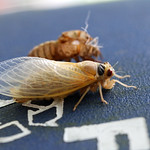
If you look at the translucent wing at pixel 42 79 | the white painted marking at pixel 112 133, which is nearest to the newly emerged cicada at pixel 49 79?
the translucent wing at pixel 42 79

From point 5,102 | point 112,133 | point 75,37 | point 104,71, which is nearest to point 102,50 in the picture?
point 75,37

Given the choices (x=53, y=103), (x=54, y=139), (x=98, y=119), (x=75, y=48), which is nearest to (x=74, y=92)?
(x=53, y=103)

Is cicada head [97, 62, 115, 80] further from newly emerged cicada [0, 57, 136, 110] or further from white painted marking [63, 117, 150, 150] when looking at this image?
white painted marking [63, 117, 150, 150]

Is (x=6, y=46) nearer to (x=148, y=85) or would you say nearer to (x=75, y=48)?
(x=75, y=48)

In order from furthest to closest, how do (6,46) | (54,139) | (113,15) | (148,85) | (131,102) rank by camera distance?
1. (113,15)
2. (6,46)
3. (148,85)
4. (131,102)
5. (54,139)

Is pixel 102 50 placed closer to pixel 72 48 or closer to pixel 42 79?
pixel 72 48

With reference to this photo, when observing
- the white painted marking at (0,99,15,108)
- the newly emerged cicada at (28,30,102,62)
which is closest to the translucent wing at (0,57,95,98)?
the white painted marking at (0,99,15,108)
